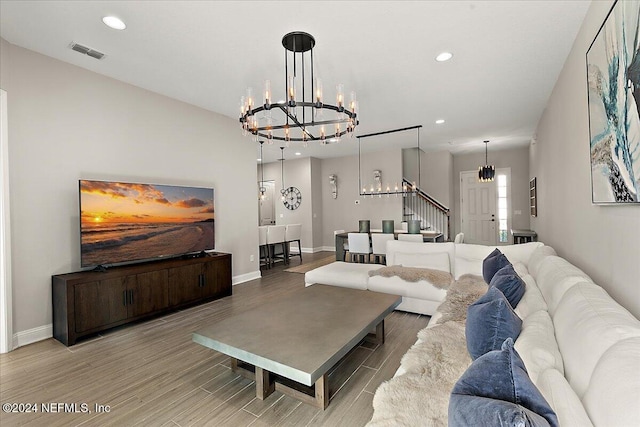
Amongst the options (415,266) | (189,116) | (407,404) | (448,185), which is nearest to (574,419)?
(407,404)

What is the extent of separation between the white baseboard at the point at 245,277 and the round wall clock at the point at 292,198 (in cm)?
390

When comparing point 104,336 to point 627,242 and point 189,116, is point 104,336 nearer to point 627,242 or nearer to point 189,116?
point 189,116

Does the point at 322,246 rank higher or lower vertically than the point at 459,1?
lower

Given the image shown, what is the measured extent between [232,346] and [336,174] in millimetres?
7550

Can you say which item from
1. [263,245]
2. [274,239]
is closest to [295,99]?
[263,245]

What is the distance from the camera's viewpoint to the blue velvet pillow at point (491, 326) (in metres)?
1.38

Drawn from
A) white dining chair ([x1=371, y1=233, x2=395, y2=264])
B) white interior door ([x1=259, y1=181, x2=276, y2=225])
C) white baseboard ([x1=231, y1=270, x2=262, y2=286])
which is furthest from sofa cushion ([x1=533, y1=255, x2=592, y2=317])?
white interior door ([x1=259, y1=181, x2=276, y2=225])

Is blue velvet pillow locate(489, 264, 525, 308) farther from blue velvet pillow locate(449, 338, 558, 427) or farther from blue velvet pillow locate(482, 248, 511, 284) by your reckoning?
blue velvet pillow locate(449, 338, 558, 427)

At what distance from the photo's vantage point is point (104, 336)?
3.11 metres

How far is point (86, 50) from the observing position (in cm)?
295

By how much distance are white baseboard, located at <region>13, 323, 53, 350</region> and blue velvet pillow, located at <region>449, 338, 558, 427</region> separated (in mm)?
4015

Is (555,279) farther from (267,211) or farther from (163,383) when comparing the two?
(267,211)

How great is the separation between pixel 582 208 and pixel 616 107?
4.31 ft

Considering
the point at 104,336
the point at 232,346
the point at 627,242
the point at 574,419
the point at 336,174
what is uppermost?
the point at 336,174
